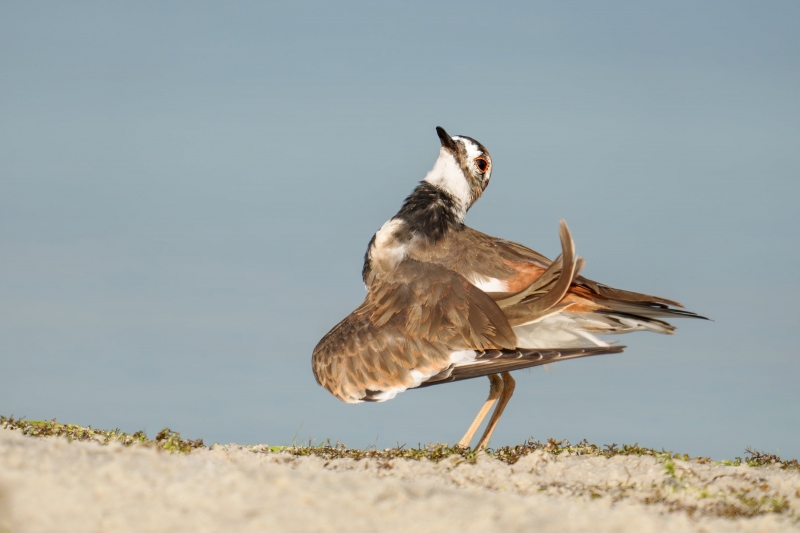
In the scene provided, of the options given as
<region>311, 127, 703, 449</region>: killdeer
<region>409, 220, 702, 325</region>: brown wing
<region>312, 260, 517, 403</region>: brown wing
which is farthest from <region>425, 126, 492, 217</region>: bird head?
<region>312, 260, 517, 403</region>: brown wing

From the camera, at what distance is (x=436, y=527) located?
159 inches

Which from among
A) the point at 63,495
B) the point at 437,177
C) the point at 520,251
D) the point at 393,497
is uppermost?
the point at 437,177

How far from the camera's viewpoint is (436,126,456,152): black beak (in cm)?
939

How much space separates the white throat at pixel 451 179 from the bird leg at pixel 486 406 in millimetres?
1919

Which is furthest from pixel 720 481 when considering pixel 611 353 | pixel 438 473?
pixel 438 473

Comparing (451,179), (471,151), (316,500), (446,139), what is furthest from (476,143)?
(316,500)

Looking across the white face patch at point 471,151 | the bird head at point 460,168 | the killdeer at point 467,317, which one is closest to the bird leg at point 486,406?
the killdeer at point 467,317

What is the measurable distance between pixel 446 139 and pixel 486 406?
3121 millimetres

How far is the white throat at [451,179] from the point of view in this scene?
30.5 feet

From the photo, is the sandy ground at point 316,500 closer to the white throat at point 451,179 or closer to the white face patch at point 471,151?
the white throat at point 451,179

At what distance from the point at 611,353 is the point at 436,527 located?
3.11m

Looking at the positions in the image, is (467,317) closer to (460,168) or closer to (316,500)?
(460,168)

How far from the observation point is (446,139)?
9445 millimetres

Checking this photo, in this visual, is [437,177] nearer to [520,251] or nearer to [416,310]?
[520,251]
